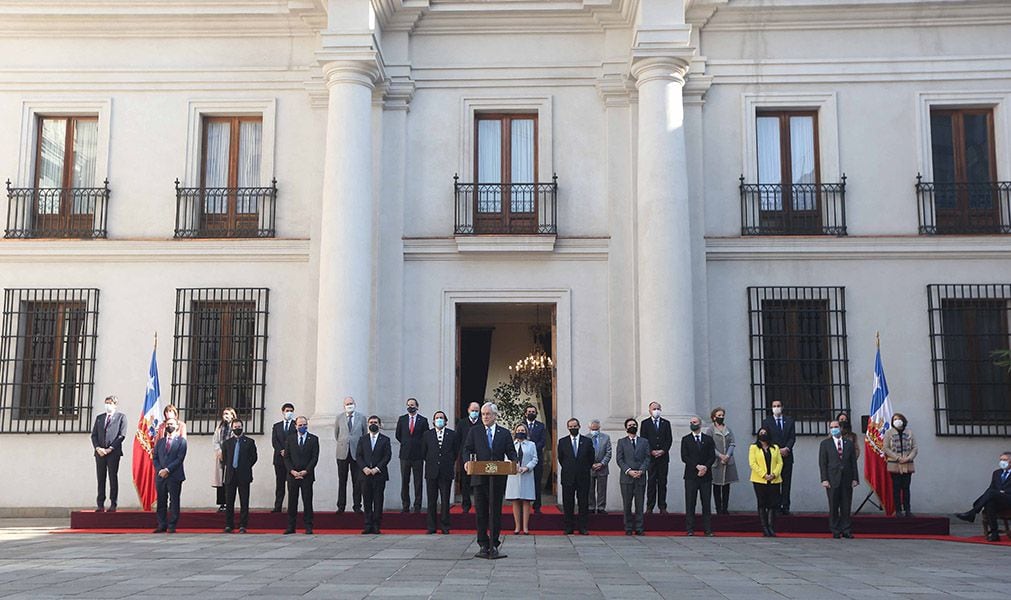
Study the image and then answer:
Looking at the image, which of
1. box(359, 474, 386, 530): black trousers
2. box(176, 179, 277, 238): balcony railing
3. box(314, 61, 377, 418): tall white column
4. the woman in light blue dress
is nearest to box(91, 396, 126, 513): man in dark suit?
box(314, 61, 377, 418): tall white column

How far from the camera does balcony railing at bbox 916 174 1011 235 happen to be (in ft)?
56.1

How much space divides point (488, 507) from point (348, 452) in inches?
179

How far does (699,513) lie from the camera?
15.1 metres

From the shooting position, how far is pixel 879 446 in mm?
15586

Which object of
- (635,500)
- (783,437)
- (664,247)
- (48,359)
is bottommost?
(635,500)

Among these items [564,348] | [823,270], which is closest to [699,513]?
[564,348]

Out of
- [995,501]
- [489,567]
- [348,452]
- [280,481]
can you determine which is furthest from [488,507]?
[995,501]

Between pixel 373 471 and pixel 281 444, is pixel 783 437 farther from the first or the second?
pixel 281 444

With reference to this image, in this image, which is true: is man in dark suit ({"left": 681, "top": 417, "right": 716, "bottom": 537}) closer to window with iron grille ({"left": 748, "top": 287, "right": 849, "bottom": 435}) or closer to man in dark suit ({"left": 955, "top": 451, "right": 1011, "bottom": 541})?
window with iron grille ({"left": 748, "top": 287, "right": 849, "bottom": 435})

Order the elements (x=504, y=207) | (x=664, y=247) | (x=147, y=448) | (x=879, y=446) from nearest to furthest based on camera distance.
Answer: (x=879, y=446) → (x=147, y=448) → (x=664, y=247) → (x=504, y=207)

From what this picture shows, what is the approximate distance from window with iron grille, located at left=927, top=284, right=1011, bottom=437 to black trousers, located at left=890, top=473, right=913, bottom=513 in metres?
1.62

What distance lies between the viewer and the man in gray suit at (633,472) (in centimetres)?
1385

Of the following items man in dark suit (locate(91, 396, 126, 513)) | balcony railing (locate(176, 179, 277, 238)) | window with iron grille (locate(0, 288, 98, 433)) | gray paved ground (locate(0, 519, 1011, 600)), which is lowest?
gray paved ground (locate(0, 519, 1011, 600))

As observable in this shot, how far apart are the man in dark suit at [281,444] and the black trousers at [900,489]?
9.47 metres
